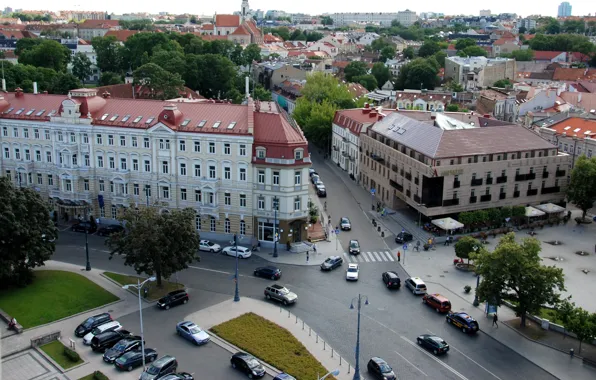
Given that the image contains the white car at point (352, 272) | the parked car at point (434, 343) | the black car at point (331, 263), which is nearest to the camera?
the parked car at point (434, 343)

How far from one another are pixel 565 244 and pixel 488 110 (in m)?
65.2

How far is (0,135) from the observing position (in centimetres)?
8106

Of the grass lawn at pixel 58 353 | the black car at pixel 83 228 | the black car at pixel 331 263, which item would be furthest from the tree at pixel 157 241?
the black car at pixel 83 228

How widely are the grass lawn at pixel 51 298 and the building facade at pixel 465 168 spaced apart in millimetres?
40522

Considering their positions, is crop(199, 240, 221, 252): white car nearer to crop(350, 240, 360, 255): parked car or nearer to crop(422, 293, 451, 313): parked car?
crop(350, 240, 360, 255): parked car

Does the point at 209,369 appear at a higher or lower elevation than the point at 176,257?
lower

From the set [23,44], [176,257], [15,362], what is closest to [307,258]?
[176,257]

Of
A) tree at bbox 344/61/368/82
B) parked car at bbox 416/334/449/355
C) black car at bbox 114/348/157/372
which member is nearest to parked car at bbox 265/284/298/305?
parked car at bbox 416/334/449/355

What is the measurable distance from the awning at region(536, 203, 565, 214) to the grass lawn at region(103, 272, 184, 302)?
4890 cm

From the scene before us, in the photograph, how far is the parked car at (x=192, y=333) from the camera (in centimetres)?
4869

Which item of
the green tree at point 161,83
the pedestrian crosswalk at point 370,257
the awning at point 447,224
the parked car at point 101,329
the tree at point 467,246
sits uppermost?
the green tree at point 161,83

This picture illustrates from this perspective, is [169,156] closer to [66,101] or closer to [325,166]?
[66,101]

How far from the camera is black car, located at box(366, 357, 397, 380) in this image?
4354cm

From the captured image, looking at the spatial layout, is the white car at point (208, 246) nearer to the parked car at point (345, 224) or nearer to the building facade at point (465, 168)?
the parked car at point (345, 224)
